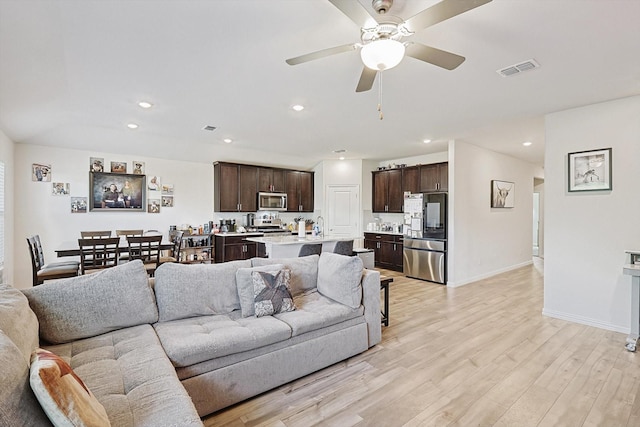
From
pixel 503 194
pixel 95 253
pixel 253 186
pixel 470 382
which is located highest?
pixel 253 186

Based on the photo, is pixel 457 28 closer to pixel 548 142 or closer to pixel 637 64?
pixel 637 64

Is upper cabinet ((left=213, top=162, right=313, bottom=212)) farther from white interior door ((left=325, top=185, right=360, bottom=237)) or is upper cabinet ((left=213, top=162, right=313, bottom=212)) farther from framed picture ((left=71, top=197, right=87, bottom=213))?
framed picture ((left=71, top=197, right=87, bottom=213))

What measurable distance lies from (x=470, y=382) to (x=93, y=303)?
2910mm

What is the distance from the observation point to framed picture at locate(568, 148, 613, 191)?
3.53m

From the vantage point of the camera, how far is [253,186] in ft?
23.4

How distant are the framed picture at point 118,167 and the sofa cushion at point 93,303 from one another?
4289 mm

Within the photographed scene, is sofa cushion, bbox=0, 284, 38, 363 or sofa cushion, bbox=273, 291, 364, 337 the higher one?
sofa cushion, bbox=0, 284, 38, 363

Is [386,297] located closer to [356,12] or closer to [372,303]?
[372,303]

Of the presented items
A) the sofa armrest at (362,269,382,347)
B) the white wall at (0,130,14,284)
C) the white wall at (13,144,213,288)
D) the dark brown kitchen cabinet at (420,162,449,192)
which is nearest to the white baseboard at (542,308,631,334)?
the sofa armrest at (362,269,382,347)

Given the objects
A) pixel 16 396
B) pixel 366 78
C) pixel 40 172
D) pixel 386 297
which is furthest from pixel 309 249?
pixel 40 172

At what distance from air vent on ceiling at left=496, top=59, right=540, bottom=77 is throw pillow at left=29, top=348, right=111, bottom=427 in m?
3.60

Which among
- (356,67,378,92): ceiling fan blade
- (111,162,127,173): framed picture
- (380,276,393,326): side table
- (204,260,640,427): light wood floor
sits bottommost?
(204,260,640,427): light wood floor

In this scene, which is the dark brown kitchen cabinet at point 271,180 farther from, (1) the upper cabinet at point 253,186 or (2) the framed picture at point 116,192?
(2) the framed picture at point 116,192

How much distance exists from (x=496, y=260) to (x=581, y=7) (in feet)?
18.3
